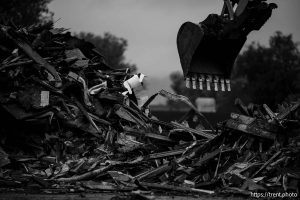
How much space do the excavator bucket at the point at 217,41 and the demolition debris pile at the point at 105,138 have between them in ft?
3.15

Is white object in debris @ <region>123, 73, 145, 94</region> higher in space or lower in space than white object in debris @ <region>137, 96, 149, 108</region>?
higher

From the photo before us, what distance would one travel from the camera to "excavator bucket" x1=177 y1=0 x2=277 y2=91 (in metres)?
6.68

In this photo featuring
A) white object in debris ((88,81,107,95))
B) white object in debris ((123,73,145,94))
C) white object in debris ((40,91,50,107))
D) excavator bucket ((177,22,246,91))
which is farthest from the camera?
white object in debris ((123,73,145,94))

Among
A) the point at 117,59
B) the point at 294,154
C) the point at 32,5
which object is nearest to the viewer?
the point at 294,154

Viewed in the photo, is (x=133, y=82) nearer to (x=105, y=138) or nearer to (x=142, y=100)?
(x=142, y=100)

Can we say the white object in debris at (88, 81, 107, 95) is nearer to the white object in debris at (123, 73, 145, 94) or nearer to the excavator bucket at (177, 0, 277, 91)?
the white object in debris at (123, 73, 145, 94)

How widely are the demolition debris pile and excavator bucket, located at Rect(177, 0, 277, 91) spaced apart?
96 centimetres

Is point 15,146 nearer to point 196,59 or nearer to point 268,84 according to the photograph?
point 196,59

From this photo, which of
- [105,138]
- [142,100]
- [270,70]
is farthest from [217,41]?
[270,70]

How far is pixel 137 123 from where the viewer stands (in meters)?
8.59

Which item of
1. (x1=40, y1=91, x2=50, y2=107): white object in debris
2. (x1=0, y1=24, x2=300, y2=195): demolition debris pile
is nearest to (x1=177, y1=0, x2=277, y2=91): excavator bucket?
(x1=0, y1=24, x2=300, y2=195): demolition debris pile

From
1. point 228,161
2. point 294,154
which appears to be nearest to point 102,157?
point 228,161

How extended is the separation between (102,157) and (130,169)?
84 centimetres

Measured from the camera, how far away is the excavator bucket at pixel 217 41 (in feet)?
21.9
